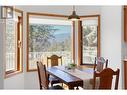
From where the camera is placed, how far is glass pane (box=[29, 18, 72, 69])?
15.7ft

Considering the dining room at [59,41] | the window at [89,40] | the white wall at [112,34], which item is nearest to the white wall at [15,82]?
the dining room at [59,41]

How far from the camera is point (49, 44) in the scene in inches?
197

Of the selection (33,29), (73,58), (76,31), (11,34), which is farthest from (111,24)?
(11,34)

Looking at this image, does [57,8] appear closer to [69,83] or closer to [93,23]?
[93,23]

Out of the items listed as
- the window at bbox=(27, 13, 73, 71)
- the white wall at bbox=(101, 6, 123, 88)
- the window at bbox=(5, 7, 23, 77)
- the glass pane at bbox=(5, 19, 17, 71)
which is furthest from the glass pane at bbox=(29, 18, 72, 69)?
the white wall at bbox=(101, 6, 123, 88)

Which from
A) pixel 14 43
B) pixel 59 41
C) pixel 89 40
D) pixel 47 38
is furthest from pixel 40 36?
pixel 89 40

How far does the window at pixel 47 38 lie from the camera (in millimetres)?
4754

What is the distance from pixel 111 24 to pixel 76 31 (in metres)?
1.00

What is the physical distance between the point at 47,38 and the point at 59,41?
327mm

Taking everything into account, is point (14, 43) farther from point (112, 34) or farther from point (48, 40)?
point (112, 34)

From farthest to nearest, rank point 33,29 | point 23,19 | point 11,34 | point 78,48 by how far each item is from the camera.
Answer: point 78,48 < point 33,29 < point 23,19 < point 11,34

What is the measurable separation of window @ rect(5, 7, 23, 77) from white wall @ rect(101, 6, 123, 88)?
6.38 feet

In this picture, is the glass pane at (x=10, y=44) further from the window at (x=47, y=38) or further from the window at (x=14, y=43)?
the window at (x=47, y=38)

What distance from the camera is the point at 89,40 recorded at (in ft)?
17.1
